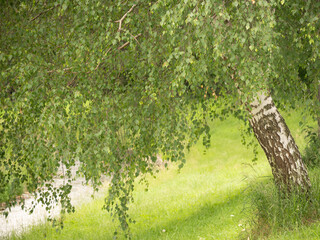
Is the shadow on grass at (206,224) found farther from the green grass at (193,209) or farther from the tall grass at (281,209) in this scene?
the tall grass at (281,209)

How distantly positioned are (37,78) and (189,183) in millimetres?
8935

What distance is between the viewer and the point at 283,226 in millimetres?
6168

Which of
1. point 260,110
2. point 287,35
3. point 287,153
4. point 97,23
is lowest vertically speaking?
point 287,153

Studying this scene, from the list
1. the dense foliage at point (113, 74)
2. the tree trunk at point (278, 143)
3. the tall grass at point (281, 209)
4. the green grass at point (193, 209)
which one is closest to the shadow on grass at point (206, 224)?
the green grass at point (193, 209)

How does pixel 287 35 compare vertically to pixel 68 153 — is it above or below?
above

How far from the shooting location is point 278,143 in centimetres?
638

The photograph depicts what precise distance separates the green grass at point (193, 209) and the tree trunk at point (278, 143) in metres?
0.45

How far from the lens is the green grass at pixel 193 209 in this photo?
8305 millimetres

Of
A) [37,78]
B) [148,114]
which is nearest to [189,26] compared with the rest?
[148,114]

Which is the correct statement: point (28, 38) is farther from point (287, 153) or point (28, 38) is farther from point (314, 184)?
point (314, 184)

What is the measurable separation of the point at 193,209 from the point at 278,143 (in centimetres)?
473

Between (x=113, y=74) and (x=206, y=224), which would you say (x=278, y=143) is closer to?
(x=113, y=74)

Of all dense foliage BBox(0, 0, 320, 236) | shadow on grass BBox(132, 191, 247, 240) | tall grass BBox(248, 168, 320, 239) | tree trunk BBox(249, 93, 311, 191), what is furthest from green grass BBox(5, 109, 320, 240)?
dense foliage BBox(0, 0, 320, 236)

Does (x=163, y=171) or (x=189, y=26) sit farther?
(x=163, y=171)
